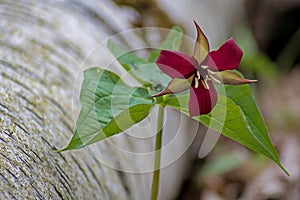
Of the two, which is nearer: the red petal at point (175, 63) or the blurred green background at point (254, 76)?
the red petal at point (175, 63)

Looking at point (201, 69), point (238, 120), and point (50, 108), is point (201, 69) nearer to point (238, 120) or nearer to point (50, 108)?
point (238, 120)

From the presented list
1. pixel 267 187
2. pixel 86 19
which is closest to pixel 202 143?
pixel 267 187

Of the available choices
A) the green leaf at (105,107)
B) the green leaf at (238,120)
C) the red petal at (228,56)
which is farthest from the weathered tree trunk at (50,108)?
the red petal at (228,56)

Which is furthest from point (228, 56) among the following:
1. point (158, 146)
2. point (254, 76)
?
point (254, 76)

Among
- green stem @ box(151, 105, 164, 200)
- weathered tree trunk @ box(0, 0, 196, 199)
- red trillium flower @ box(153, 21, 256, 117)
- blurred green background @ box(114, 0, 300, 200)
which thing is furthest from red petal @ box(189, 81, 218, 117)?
blurred green background @ box(114, 0, 300, 200)

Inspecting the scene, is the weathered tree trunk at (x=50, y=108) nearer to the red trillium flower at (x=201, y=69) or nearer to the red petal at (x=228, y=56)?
the red trillium flower at (x=201, y=69)

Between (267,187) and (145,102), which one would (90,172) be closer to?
(145,102)
